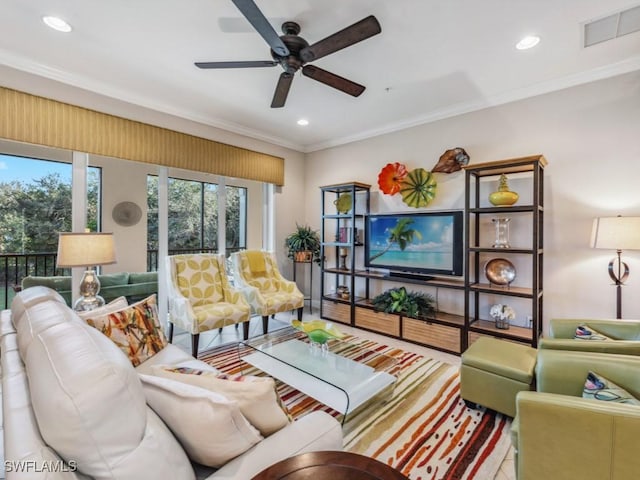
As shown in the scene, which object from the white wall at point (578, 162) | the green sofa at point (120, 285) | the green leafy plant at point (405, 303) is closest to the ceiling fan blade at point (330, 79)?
the white wall at point (578, 162)

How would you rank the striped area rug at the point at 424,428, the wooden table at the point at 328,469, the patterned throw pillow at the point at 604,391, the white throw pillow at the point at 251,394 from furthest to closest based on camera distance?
the striped area rug at the point at 424,428, the patterned throw pillow at the point at 604,391, the white throw pillow at the point at 251,394, the wooden table at the point at 328,469

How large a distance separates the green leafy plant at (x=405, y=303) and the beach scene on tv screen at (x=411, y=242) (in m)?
0.34

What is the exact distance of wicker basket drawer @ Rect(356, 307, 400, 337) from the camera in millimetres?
3757

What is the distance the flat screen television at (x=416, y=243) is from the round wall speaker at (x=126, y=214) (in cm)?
287

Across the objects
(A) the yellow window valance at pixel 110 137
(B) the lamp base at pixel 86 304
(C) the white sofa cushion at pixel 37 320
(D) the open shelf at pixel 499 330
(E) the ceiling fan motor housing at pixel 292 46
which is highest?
(E) the ceiling fan motor housing at pixel 292 46

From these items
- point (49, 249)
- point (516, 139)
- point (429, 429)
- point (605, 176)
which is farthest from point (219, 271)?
point (605, 176)

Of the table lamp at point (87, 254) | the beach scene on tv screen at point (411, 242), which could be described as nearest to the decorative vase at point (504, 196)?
the beach scene on tv screen at point (411, 242)

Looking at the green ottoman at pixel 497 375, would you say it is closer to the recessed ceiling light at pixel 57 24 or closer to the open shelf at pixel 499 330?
the open shelf at pixel 499 330

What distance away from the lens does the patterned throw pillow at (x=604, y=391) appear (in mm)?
1358

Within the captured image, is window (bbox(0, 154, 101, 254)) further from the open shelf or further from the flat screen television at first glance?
the open shelf

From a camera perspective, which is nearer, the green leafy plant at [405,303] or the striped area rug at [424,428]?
the striped area rug at [424,428]

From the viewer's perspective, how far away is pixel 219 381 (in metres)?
1.15

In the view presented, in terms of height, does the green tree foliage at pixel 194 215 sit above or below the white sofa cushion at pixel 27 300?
above

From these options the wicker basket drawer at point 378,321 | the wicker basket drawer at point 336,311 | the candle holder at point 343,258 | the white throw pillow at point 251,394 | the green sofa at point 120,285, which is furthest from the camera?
the candle holder at point 343,258
